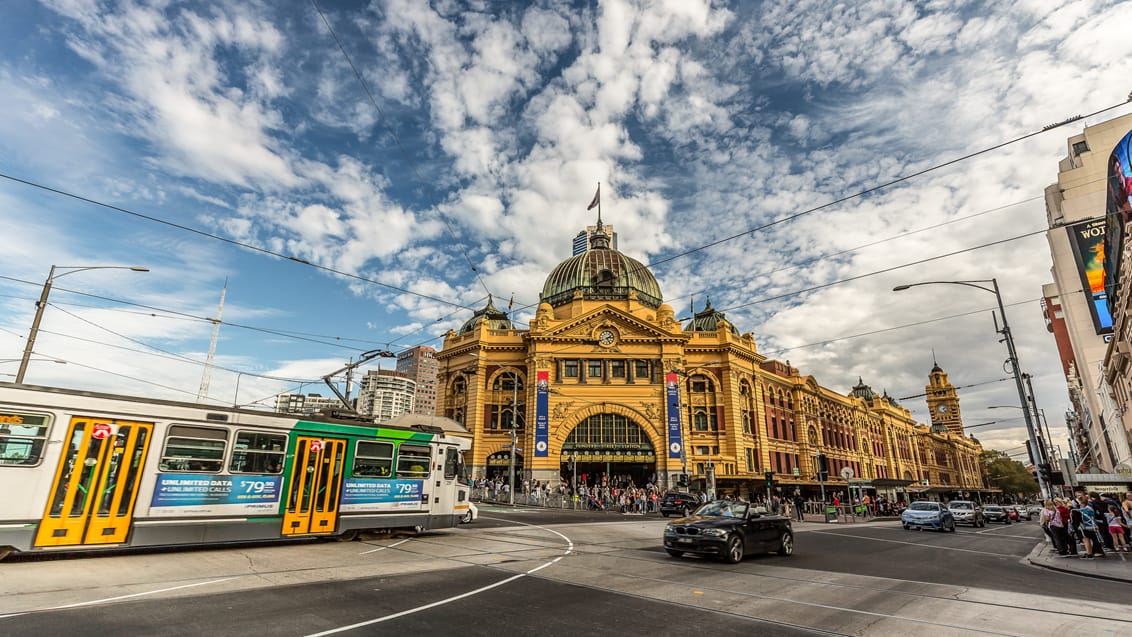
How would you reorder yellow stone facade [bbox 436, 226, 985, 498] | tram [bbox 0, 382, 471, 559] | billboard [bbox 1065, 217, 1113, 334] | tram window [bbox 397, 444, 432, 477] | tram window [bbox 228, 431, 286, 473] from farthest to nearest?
yellow stone facade [bbox 436, 226, 985, 498] < billboard [bbox 1065, 217, 1113, 334] < tram window [bbox 397, 444, 432, 477] < tram window [bbox 228, 431, 286, 473] < tram [bbox 0, 382, 471, 559]

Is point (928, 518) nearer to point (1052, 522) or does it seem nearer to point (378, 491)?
point (1052, 522)

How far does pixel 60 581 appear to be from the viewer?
8.48m

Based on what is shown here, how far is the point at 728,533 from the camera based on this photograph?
12.4 metres

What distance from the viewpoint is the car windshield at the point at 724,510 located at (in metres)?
13.5

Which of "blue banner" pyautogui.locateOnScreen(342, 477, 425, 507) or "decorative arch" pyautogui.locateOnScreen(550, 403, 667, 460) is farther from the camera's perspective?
"decorative arch" pyautogui.locateOnScreen(550, 403, 667, 460)

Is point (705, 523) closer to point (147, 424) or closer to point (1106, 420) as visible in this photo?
point (147, 424)

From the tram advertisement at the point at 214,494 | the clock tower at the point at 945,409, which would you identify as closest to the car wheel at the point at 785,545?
the tram advertisement at the point at 214,494

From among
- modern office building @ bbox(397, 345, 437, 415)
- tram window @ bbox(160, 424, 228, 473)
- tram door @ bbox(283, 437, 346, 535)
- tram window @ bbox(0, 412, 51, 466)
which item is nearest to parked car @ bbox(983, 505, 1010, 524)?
tram door @ bbox(283, 437, 346, 535)

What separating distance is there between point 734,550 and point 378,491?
9381 millimetres

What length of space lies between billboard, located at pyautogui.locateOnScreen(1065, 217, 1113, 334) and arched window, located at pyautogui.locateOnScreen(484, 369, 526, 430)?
48.4m

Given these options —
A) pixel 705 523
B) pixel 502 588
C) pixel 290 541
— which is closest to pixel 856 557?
pixel 705 523

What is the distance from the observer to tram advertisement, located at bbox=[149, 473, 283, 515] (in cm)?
1161

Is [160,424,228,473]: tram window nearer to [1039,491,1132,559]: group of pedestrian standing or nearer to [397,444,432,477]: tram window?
[397,444,432,477]: tram window

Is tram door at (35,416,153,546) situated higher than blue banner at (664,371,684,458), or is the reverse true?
blue banner at (664,371,684,458)
